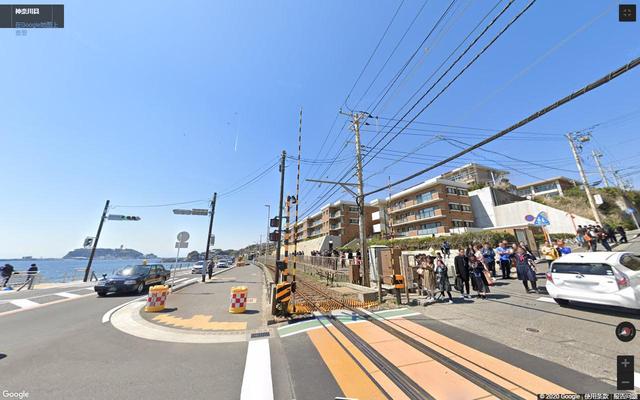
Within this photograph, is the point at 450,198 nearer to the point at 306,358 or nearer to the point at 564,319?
the point at 564,319

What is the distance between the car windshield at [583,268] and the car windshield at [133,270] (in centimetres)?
1822

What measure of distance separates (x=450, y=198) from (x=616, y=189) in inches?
826

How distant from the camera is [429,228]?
3491 cm

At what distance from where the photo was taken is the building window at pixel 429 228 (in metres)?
33.4

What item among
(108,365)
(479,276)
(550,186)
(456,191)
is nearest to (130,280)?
(108,365)

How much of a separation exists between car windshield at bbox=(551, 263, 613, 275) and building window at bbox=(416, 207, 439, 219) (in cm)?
2755

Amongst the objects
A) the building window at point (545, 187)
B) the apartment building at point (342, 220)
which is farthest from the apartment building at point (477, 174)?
the apartment building at point (342, 220)

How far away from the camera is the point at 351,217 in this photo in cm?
5009

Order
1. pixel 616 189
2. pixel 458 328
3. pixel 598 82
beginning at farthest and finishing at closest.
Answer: pixel 616 189, pixel 458 328, pixel 598 82

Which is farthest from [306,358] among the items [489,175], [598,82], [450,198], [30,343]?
[489,175]

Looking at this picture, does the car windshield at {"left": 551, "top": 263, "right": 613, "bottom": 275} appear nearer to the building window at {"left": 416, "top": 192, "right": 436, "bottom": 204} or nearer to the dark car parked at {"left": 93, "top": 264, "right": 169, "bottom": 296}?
the dark car parked at {"left": 93, "top": 264, "right": 169, "bottom": 296}

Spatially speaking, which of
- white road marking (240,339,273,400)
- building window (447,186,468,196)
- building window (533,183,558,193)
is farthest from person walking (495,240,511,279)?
building window (533,183,558,193)

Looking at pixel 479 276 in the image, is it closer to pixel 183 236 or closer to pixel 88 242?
pixel 183 236

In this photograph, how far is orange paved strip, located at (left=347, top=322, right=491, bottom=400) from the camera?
3381 millimetres
